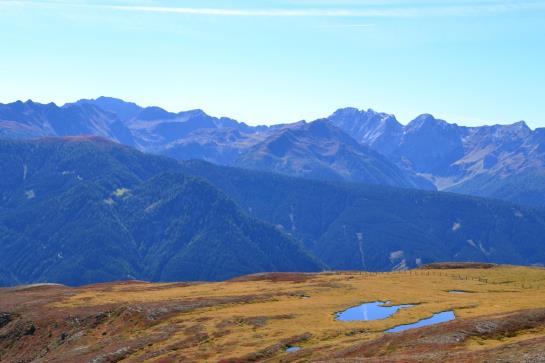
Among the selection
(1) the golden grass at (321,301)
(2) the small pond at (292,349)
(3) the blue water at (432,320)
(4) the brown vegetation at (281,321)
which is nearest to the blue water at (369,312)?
(1) the golden grass at (321,301)

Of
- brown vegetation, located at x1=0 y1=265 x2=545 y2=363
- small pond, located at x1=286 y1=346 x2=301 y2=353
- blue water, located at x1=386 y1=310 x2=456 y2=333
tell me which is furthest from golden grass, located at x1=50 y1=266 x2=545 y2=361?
small pond, located at x1=286 y1=346 x2=301 y2=353

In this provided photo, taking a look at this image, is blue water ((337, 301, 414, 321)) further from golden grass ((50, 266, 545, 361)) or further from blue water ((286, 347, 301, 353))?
blue water ((286, 347, 301, 353))

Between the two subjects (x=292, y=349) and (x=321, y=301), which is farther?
(x=321, y=301)

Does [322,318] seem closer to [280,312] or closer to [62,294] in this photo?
[280,312]

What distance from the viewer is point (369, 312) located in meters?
119

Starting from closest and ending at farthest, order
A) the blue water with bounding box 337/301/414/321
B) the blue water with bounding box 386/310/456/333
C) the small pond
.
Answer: the small pond < the blue water with bounding box 386/310/456/333 < the blue water with bounding box 337/301/414/321

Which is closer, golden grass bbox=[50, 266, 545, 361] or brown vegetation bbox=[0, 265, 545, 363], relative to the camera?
brown vegetation bbox=[0, 265, 545, 363]

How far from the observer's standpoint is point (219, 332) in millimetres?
106312

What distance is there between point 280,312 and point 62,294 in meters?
79.1

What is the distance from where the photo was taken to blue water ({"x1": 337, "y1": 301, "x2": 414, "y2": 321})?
113125 millimetres

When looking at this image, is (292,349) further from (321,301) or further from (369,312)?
(321,301)

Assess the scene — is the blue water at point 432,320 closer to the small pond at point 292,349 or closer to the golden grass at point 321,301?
the golden grass at point 321,301

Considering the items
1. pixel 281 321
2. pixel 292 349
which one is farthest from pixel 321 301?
pixel 292 349

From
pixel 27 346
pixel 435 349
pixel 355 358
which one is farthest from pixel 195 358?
pixel 27 346
